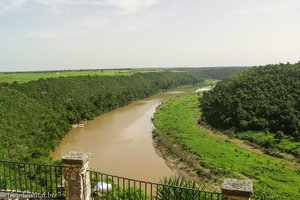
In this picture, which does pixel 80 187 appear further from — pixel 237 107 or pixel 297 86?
pixel 297 86

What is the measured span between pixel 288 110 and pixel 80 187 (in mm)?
29857

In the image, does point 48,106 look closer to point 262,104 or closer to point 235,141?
point 235,141

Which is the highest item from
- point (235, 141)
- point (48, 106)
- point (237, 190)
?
point (237, 190)

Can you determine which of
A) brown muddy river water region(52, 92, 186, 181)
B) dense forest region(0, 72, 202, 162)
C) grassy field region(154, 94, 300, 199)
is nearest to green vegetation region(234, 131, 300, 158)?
grassy field region(154, 94, 300, 199)

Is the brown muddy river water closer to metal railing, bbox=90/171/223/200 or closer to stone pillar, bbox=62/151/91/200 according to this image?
metal railing, bbox=90/171/223/200

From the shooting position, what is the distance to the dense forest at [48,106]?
26795 mm

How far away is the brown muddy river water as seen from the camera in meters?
25.6

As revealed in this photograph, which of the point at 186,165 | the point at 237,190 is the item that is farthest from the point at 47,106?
the point at 237,190

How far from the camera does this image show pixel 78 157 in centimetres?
719

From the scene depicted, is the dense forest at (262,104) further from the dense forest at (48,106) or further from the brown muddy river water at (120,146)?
the dense forest at (48,106)

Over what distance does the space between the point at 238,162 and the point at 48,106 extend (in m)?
25.3

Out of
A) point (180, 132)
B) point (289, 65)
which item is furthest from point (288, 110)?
point (289, 65)

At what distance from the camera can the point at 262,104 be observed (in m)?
36.2

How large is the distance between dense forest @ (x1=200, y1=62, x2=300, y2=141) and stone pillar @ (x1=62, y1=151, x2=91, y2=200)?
25786 millimetres
